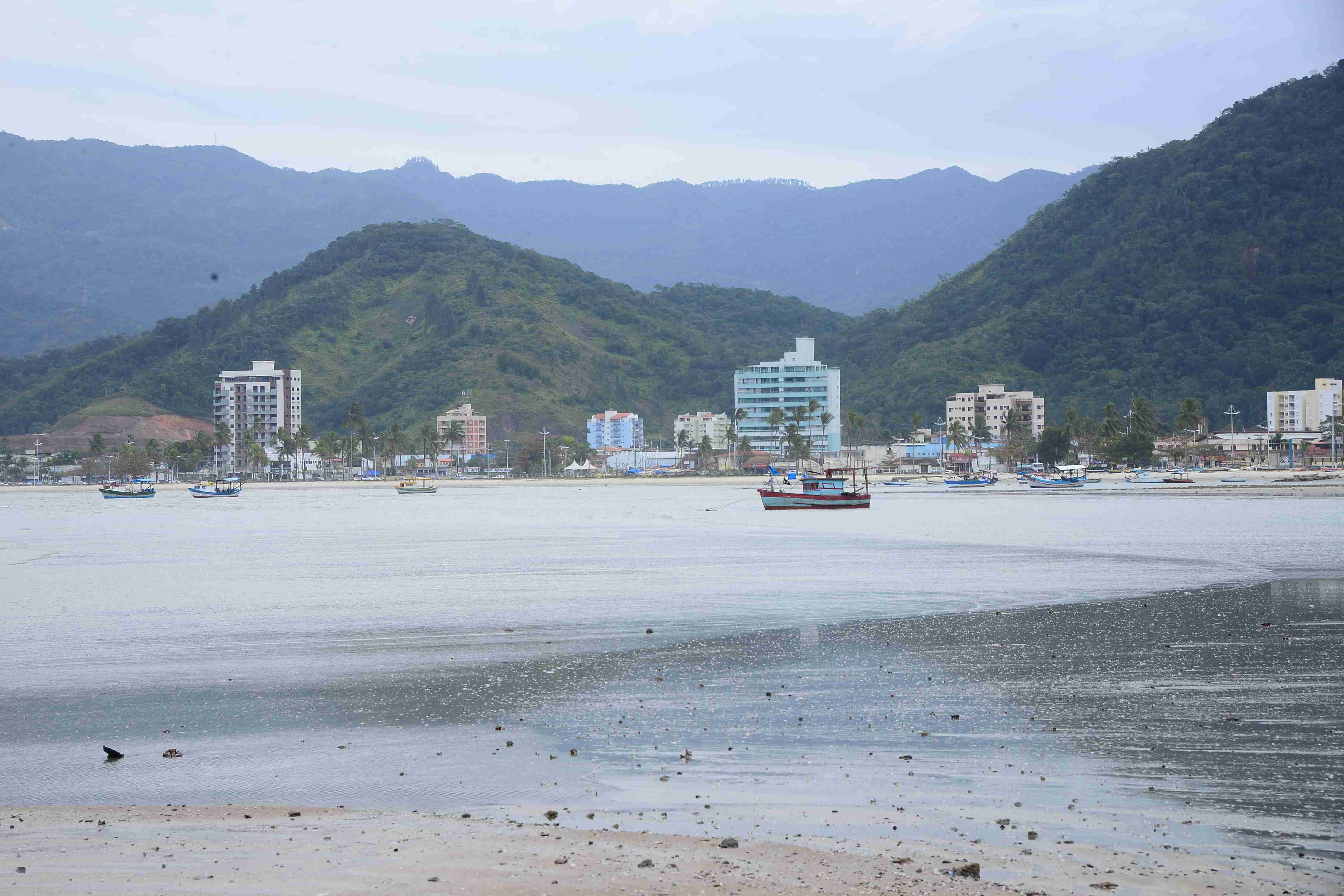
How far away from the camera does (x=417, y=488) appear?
14538 cm

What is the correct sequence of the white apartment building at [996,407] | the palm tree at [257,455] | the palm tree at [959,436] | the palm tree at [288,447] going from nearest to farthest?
1. the palm tree at [959,436]
2. the white apartment building at [996,407]
3. the palm tree at [288,447]
4. the palm tree at [257,455]

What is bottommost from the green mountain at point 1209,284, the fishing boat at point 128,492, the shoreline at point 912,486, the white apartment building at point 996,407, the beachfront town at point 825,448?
the shoreline at point 912,486

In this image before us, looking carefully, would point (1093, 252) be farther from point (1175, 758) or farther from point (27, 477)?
point (1175, 758)

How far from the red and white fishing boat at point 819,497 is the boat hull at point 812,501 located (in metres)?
0.02

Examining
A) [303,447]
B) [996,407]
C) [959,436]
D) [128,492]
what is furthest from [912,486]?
[303,447]

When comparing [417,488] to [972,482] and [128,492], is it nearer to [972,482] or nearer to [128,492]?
[128,492]

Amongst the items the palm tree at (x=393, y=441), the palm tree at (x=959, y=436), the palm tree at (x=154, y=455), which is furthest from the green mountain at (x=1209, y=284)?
the palm tree at (x=154, y=455)

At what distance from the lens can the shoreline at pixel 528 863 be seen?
755 cm

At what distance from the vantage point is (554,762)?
11.0 m

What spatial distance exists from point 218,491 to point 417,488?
26.4 meters

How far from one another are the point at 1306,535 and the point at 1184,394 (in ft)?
439

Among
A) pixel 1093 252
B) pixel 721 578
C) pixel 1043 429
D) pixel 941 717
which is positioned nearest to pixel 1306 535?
pixel 721 578

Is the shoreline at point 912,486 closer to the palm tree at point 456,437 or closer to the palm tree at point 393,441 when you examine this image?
the palm tree at point 393,441

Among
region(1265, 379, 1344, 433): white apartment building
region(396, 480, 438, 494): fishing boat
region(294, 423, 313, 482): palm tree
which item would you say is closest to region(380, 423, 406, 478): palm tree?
region(294, 423, 313, 482): palm tree
